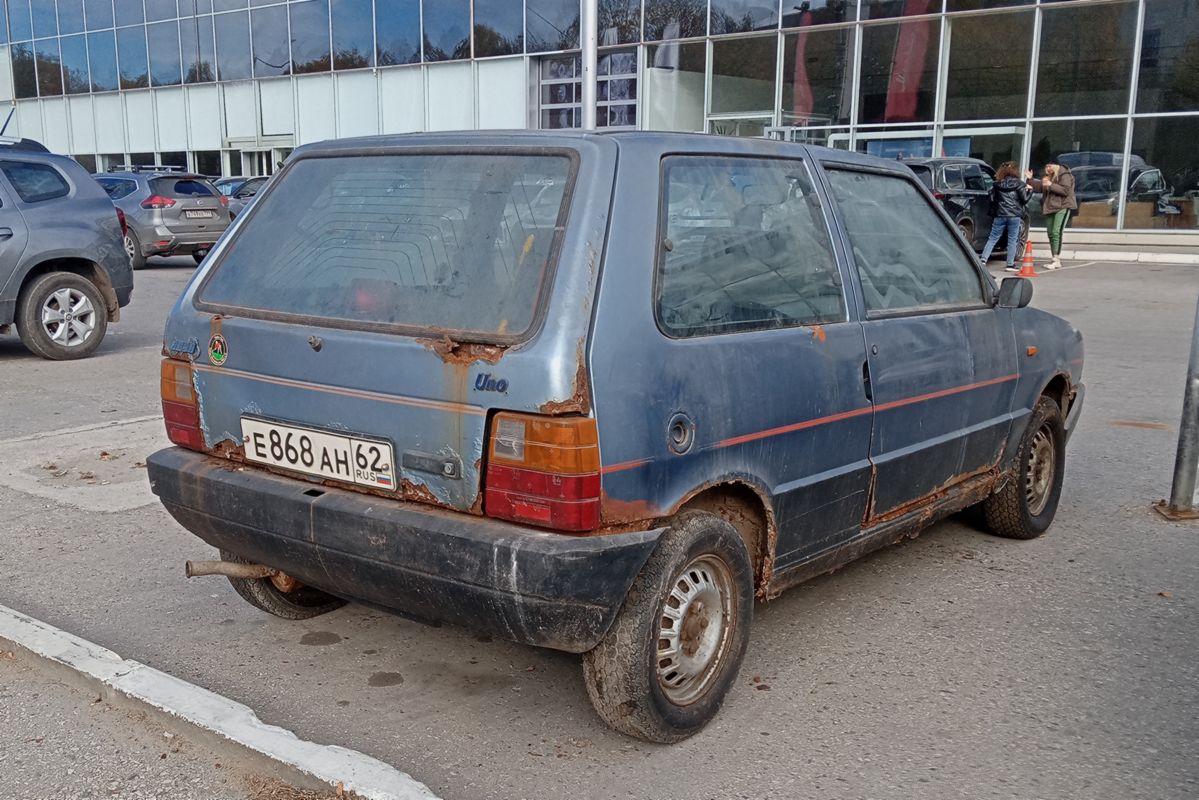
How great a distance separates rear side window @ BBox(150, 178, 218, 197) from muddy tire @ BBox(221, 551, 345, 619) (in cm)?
1610

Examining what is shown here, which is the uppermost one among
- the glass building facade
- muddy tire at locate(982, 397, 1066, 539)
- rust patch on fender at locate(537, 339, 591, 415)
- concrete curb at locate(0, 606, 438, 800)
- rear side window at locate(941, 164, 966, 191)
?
the glass building facade

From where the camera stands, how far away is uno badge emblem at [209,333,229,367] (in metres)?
3.63

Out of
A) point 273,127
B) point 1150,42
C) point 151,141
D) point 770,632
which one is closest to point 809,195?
point 770,632

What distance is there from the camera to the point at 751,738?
3428mm

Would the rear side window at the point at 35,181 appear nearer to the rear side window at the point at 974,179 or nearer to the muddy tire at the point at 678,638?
the muddy tire at the point at 678,638

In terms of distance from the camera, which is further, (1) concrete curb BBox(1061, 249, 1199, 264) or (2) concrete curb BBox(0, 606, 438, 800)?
(1) concrete curb BBox(1061, 249, 1199, 264)

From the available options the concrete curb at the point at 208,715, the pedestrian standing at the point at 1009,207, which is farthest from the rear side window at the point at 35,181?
the pedestrian standing at the point at 1009,207

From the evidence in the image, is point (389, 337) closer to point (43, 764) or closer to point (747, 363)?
point (747, 363)

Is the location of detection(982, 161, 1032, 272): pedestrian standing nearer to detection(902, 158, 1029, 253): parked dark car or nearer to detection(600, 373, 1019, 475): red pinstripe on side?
detection(902, 158, 1029, 253): parked dark car

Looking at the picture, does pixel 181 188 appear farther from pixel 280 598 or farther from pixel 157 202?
pixel 280 598

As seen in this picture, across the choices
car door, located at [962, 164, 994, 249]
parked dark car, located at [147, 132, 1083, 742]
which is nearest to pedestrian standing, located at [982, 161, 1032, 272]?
car door, located at [962, 164, 994, 249]

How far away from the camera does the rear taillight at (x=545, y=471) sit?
2959 mm

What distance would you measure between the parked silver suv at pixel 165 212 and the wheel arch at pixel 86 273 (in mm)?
8224

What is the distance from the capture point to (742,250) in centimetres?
365
